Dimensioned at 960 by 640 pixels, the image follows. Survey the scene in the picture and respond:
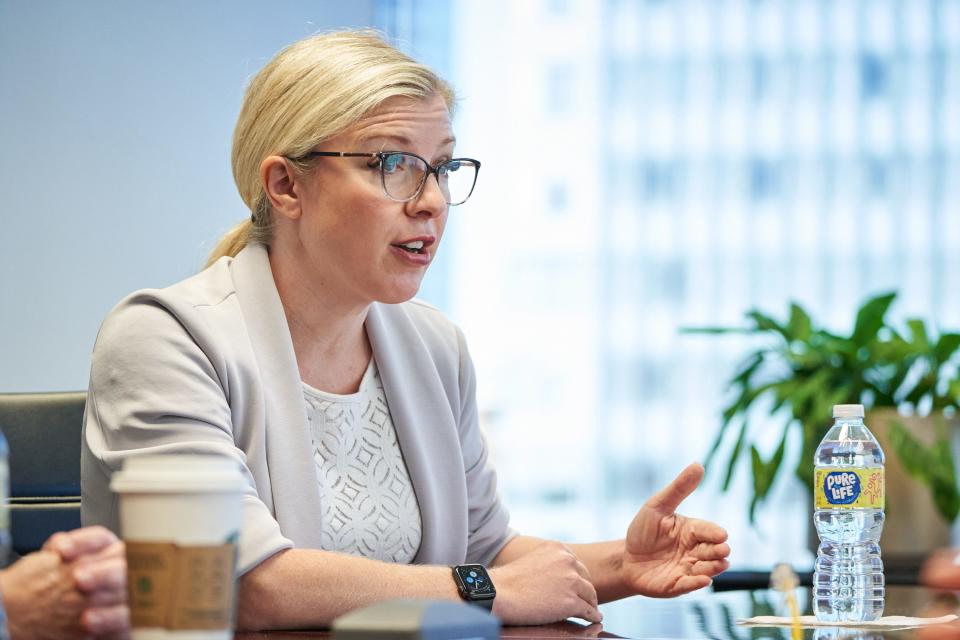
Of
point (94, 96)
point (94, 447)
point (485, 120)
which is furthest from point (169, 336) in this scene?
point (485, 120)

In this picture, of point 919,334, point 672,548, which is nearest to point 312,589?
point 672,548

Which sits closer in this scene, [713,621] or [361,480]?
[713,621]

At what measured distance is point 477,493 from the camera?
5.91 feet

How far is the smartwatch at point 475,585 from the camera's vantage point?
1300 mm

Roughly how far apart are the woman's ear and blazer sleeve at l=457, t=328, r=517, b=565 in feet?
1.23

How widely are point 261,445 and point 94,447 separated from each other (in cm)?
20

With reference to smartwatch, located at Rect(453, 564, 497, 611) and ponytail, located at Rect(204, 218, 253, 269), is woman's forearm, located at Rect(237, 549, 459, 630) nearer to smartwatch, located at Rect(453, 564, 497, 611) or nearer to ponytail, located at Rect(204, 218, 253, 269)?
smartwatch, located at Rect(453, 564, 497, 611)

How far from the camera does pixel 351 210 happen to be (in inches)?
64.2

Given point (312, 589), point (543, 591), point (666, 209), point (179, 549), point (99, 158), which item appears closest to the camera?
point (179, 549)

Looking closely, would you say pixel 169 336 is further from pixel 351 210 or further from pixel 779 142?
pixel 779 142

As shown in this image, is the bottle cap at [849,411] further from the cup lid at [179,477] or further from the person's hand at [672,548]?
the cup lid at [179,477]

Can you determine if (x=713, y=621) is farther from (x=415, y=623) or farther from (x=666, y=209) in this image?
(x=666, y=209)

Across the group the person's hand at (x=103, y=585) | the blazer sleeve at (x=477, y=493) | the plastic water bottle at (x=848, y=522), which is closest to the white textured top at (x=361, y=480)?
the blazer sleeve at (x=477, y=493)

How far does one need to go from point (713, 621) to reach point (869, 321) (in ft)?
6.15
